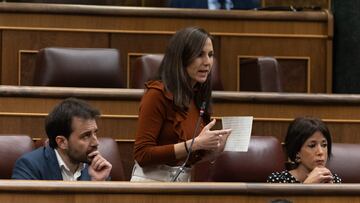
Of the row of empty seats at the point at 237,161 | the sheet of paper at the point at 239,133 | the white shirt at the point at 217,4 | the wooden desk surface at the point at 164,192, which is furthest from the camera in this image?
the white shirt at the point at 217,4

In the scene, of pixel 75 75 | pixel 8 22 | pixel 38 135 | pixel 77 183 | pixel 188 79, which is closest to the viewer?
pixel 77 183

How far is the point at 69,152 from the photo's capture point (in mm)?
1782

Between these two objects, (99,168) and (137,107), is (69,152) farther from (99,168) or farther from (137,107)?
(137,107)

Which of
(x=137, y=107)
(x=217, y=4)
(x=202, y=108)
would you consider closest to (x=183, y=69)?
(x=202, y=108)

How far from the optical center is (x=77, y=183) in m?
1.44

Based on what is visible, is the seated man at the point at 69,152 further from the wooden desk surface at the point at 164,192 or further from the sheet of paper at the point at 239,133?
the wooden desk surface at the point at 164,192

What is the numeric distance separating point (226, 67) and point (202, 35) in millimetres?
799

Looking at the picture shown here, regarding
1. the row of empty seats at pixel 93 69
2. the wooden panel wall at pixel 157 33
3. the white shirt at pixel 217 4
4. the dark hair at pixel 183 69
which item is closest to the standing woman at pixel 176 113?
the dark hair at pixel 183 69

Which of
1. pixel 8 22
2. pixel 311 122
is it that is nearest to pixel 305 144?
pixel 311 122

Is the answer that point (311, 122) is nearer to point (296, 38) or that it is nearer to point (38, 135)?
point (38, 135)

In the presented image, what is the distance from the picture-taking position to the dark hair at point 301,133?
191 centimetres

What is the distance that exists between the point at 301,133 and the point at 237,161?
0.12 meters

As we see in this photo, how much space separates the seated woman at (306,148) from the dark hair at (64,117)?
1.07 feet

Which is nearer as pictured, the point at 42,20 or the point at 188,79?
the point at 188,79
